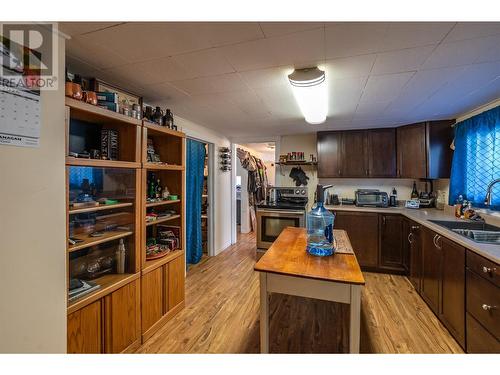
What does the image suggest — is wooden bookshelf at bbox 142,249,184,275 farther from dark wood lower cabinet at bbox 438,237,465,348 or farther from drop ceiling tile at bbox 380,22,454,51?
dark wood lower cabinet at bbox 438,237,465,348

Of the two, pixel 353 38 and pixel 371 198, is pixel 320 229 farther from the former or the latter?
pixel 371 198

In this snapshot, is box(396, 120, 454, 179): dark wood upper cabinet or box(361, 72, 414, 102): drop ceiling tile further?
box(396, 120, 454, 179): dark wood upper cabinet

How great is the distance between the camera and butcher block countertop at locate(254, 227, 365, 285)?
4.14 feet

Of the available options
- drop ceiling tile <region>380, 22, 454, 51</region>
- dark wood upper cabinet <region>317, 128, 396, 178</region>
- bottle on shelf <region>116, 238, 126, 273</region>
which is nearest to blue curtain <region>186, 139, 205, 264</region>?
bottle on shelf <region>116, 238, 126, 273</region>

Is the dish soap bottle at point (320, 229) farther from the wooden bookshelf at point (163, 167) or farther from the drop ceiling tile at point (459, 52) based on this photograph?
the wooden bookshelf at point (163, 167)

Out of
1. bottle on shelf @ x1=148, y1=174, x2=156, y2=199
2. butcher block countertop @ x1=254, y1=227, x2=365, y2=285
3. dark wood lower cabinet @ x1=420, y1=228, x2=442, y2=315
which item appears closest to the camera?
butcher block countertop @ x1=254, y1=227, x2=365, y2=285

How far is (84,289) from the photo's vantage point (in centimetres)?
146

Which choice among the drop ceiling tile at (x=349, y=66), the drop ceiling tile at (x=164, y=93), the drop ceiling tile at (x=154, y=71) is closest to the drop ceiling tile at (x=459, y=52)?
the drop ceiling tile at (x=349, y=66)

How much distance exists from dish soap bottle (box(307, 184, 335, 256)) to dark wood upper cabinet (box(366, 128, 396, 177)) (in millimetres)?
2314

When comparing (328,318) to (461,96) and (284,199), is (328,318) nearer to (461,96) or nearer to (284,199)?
(284,199)

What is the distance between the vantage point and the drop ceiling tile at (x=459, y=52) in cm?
132

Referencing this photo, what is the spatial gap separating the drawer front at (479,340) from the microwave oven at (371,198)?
7.05 feet

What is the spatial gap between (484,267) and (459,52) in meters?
1.42
